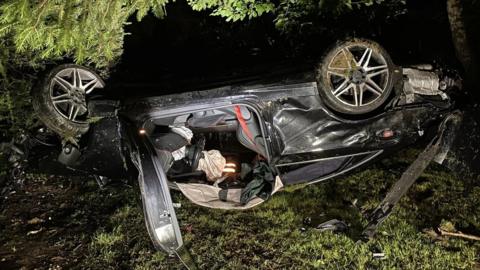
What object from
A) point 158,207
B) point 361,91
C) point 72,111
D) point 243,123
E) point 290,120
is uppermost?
point 361,91

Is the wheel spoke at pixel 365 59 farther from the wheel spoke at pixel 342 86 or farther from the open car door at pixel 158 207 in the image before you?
the open car door at pixel 158 207

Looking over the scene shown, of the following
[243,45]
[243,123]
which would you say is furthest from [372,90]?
[243,45]

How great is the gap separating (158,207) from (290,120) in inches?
55.7

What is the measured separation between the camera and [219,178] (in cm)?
504

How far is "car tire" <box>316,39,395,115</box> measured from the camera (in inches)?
145

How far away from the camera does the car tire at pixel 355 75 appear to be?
145 inches

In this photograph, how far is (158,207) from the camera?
3.41m

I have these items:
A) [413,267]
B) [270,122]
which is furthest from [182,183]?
[413,267]

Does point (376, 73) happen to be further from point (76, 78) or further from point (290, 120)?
point (76, 78)

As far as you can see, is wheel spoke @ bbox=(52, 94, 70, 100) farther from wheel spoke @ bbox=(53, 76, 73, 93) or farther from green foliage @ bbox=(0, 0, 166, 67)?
green foliage @ bbox=(0, 0, 166, 67)

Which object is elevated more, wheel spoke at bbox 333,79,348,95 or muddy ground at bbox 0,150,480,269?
wheel spoke at bbox 333,79,348,95

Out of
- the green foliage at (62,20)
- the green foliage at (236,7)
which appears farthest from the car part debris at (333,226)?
the green foliage at (62,20)

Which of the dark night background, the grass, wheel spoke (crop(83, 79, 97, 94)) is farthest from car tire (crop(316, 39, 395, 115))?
wheel spoke (crop(83, 79, 97, 94))

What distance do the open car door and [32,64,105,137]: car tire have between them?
3.70ft
